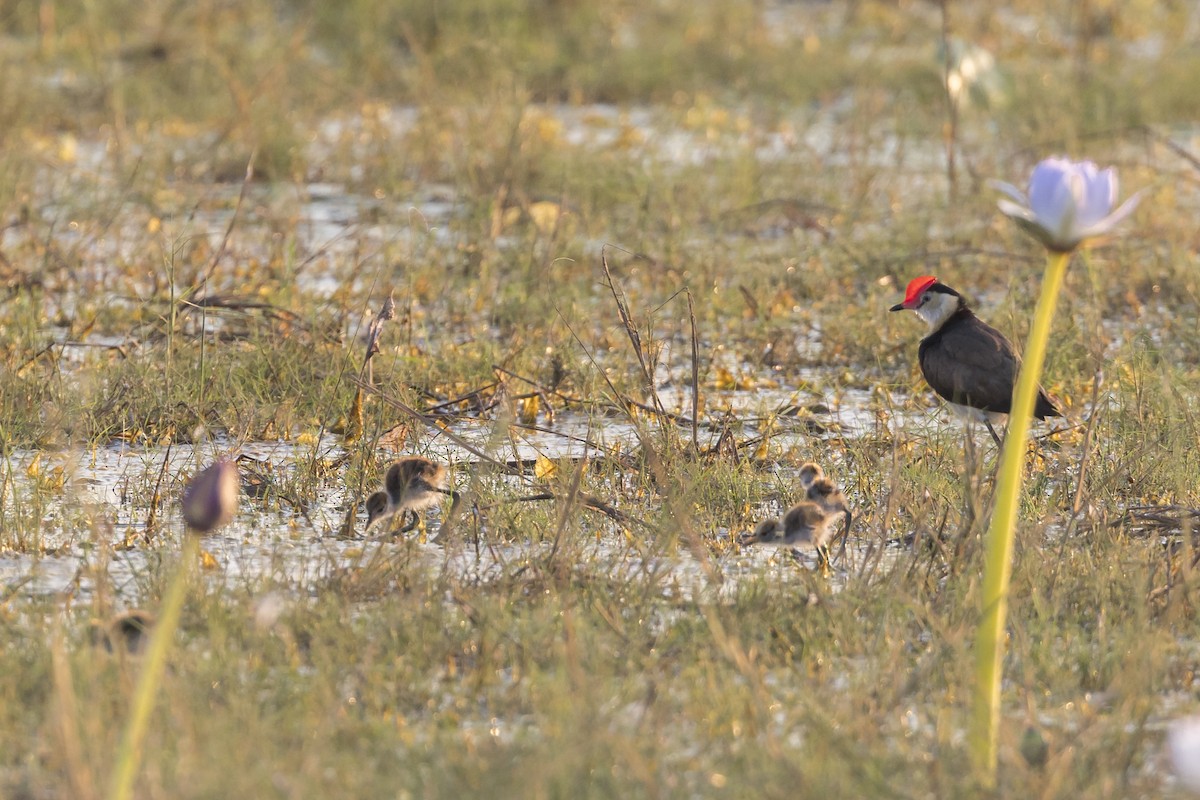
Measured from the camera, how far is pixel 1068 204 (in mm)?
2582

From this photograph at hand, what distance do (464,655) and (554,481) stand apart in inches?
43.6

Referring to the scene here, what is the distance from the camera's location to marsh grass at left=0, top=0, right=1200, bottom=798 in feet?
10.1

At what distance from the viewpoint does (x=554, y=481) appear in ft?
15.0

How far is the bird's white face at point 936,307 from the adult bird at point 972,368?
0.03 metres

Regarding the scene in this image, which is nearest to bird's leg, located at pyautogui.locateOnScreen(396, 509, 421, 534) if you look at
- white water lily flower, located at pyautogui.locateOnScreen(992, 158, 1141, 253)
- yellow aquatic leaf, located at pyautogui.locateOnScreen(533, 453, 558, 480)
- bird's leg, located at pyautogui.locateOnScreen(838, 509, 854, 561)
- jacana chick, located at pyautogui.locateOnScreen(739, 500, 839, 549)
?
yellow aquatic leaf, located at pyautogui.locateOnScreen(533, 453, 558, 480)

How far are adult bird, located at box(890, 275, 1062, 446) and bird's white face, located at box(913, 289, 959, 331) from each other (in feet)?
0.10

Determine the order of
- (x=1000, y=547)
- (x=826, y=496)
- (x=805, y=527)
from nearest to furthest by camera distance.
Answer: (x=1000, y=547) < (x=805, y=527) < (x=826, y=496)

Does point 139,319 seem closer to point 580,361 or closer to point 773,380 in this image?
point 580,361

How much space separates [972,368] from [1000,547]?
235 cm

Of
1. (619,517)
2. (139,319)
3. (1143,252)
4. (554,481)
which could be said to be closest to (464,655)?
(619,517)

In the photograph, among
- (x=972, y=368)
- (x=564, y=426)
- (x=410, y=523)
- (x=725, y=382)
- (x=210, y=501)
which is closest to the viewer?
(x=210, y=501)

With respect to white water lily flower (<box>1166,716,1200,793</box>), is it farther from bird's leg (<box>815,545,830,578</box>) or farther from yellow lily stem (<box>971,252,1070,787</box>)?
bird's leg (<box>815,545,830,578</box>)

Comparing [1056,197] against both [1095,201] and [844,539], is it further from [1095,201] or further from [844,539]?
[844,539]

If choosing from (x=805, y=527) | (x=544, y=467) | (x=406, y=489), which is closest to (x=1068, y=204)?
(x=805, y=527)
